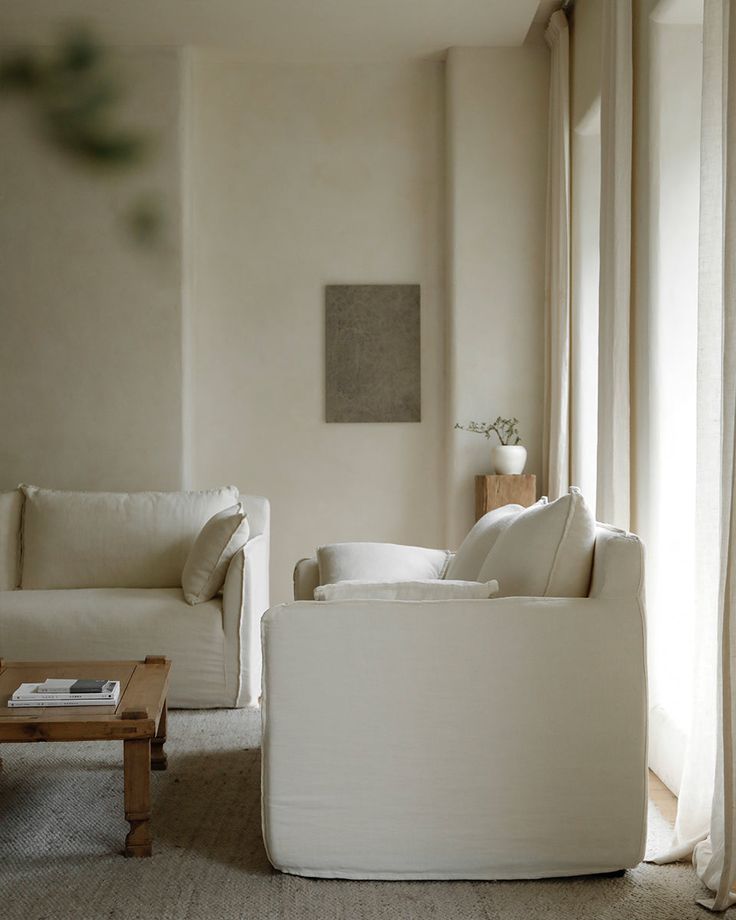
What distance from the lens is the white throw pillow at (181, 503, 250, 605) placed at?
12.8 feet

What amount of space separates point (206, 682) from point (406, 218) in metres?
2.71

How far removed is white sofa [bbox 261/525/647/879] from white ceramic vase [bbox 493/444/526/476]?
2589mm

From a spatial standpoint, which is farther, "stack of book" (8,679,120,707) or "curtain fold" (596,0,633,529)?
"curtain fold" (596,0,633,529)

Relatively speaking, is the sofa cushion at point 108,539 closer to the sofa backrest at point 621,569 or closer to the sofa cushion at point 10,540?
the sofa cushion at point 10,540

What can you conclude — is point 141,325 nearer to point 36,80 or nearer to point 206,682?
point 36,80

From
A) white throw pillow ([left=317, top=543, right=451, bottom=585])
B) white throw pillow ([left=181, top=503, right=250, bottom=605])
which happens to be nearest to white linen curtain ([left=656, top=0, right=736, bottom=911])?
white throw pillow ([left=317, top=543, right=451, bottom=585])

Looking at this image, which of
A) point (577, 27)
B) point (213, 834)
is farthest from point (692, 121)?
point (213, 834)

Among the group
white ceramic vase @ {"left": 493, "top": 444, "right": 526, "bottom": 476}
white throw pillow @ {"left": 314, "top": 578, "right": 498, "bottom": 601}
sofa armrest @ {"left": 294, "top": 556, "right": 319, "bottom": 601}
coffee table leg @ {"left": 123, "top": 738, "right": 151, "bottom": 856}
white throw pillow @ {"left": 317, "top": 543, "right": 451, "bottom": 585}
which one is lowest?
coffee table leg @ {"left": 123, "top": 738, "right": 151, "bottom": 856}

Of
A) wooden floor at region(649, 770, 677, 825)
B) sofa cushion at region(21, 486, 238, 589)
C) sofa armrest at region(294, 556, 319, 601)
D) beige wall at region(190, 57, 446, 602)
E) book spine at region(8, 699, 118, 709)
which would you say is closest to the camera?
book spine at region(8, 699, 118, 709)

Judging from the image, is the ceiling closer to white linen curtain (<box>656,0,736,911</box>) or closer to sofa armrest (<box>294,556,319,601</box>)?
white linen curtain (<box>656,0,736,911</box>)

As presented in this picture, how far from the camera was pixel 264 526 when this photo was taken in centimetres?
459

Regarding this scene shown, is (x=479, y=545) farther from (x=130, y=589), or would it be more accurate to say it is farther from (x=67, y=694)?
(x=130, y=589)

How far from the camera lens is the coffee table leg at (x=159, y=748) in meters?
3.12

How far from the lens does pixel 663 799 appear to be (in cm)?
293
